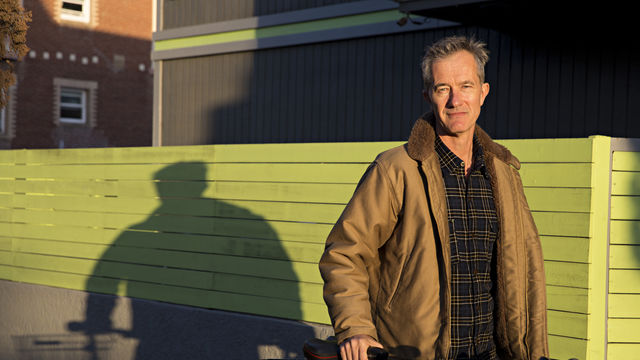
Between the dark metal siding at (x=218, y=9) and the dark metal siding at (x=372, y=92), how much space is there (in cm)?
74

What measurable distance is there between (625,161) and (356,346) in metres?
2.87

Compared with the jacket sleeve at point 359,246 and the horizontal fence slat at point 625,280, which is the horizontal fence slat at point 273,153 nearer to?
the horizontal fence slat at point 625,280

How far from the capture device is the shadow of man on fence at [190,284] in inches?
260

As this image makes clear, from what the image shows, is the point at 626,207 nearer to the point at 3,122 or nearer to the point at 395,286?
the point at 395,286

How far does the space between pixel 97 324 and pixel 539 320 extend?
18.4ft

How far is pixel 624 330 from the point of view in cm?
496

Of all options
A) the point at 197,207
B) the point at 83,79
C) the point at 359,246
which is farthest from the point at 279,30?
the point at 83,79

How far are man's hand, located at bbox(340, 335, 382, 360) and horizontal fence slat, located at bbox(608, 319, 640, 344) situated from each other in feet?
8.85

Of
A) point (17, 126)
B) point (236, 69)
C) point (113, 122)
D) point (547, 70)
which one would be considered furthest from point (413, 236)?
point (113, 122)

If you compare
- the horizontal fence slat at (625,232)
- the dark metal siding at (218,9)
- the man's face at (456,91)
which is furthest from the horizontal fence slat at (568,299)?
the dark metal siding at (218,9)

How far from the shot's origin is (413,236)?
3096 millimetres

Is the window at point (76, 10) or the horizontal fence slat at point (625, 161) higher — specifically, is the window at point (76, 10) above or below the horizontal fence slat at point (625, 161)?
above

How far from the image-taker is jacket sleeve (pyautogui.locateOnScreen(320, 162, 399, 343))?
2.98 m

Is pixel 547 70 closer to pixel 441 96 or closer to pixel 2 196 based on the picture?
pixel 2 196
